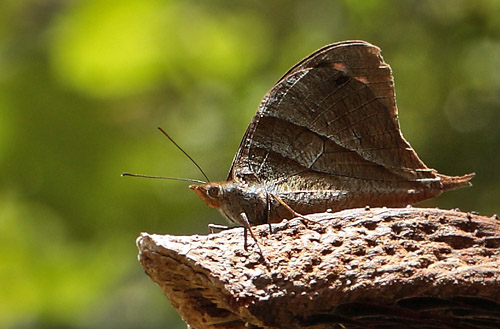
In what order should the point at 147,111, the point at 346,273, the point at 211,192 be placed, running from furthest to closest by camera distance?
the point at 147,111 → the point at 211,192 → the point at 346,273

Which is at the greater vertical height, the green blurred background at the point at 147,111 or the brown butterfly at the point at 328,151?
the green blurred background at the point at 147,111

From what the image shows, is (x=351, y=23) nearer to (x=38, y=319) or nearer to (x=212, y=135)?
(x=212, y=135)

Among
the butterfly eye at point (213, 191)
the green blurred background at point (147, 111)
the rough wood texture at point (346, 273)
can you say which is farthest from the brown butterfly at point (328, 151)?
the green blurred background at point (147, 111)

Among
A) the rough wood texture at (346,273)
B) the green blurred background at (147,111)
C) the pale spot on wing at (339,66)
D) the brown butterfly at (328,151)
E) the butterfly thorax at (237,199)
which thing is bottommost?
the rough wood texture at (346,273)

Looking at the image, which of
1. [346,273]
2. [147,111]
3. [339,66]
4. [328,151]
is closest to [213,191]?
[328,151]

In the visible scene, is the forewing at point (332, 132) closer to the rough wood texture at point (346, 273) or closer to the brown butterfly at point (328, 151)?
the brown butterfly at point (328, 151)

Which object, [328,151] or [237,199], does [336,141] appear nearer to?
[328,151]

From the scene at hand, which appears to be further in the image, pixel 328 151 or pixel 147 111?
pixel 147 111
